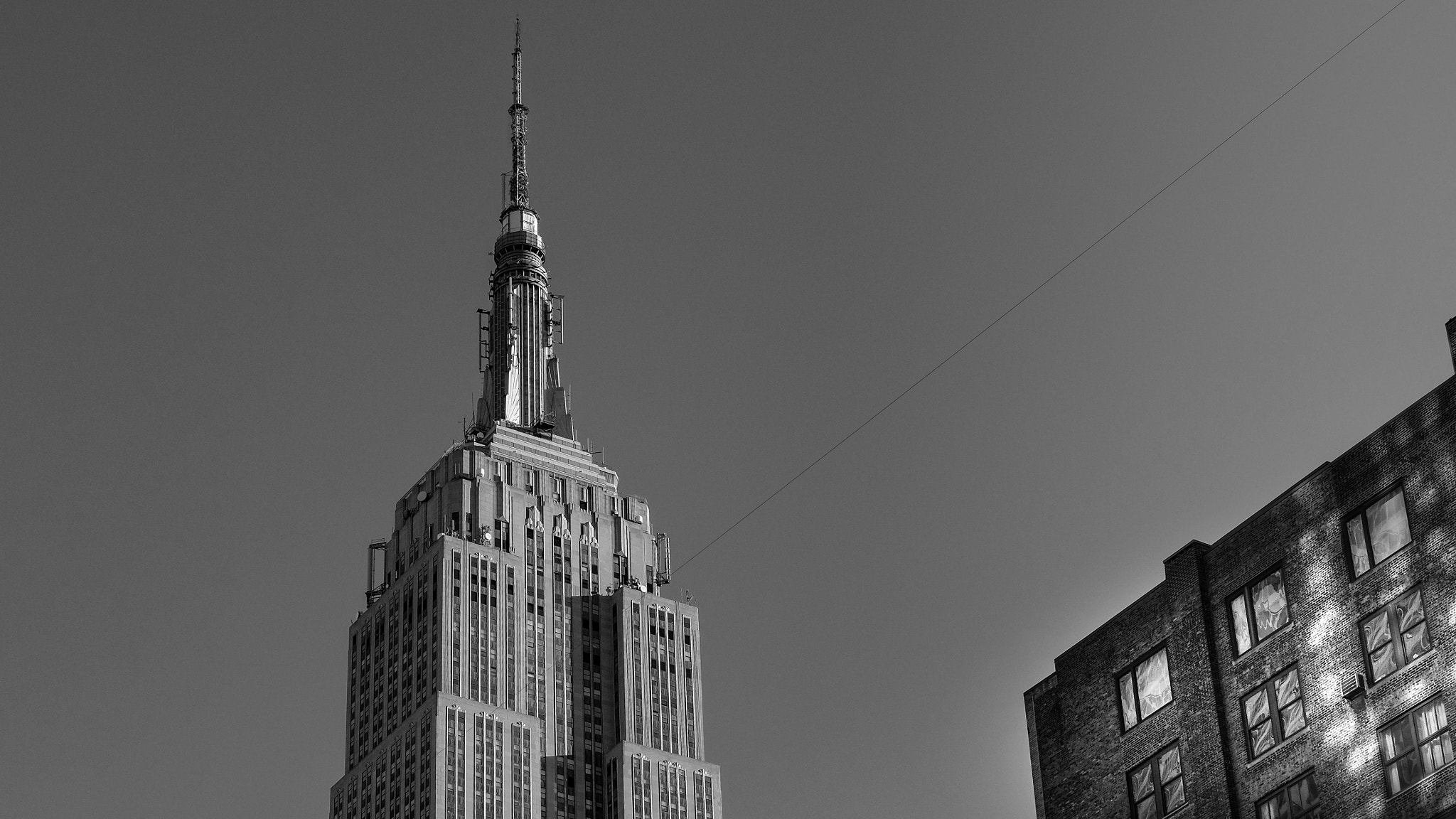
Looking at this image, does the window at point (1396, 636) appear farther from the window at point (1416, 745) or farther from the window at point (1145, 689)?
the window at point (1145, 689)

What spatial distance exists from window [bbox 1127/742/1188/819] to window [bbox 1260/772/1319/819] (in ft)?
10.8

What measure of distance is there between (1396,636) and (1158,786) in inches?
343

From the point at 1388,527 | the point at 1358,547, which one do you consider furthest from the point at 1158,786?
the point at 1388,527

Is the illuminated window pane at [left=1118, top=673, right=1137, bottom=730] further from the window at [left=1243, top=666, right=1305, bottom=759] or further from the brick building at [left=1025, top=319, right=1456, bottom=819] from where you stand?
the window at [left=1243, top=666, right=1305, bottom=759]

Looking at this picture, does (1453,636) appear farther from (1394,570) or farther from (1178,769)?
(1178,769)

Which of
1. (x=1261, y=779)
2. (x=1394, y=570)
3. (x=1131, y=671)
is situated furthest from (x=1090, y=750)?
(x=1394, y=570)

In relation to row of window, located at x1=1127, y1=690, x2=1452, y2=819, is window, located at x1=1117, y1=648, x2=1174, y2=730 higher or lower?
higher

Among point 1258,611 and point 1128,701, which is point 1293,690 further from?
point 1128,701

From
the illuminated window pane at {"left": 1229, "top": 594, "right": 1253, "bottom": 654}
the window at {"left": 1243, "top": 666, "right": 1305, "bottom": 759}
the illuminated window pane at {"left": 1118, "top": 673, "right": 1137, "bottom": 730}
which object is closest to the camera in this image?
the window at {"left": 1243, "top": 666, "right": 1305, "bottom": 759}

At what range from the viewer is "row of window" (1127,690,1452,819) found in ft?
184

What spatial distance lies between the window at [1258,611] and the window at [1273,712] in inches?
52.8

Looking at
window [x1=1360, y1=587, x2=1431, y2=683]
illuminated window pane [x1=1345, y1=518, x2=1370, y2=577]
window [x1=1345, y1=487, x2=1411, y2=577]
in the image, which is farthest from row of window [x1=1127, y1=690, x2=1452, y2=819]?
window [x1=1345, y1=487, x2=1411, y2=577]

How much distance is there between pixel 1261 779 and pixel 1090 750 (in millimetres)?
7014

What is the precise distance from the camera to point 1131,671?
218 feet
